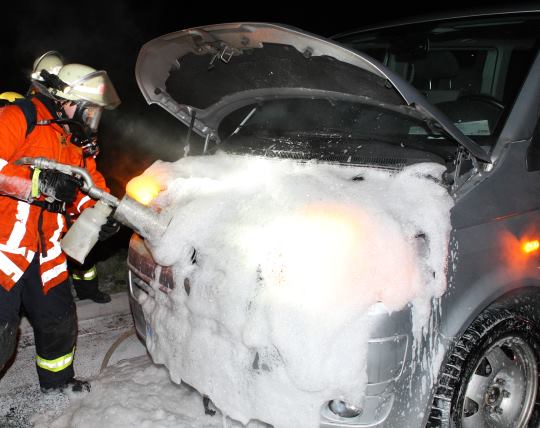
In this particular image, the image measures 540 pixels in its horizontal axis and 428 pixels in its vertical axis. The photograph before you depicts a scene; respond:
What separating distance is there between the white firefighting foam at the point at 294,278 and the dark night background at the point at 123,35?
829cm

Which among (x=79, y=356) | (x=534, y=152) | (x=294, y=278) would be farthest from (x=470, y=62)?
(x=79, y=356)

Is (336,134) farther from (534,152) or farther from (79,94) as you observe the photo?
(79,94)

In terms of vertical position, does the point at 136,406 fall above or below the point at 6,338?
below

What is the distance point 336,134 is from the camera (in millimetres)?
2672

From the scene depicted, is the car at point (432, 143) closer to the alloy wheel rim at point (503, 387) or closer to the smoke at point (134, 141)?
the alloy wheel rim at point (503, 387)

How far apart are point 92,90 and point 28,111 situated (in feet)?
1.48

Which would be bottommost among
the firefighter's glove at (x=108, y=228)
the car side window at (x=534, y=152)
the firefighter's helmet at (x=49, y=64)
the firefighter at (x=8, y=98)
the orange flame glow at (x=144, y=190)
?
the firefighter's glove at (x=108, y=228)

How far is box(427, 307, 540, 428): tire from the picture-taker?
2037 millimetres

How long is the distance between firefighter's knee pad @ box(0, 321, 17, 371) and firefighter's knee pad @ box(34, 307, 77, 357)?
167 mm

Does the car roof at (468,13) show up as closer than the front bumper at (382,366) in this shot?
No

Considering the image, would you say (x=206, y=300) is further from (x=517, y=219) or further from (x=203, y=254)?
(x=517, y=219)

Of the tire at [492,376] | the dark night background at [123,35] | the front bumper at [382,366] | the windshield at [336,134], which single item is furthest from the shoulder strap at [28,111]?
the dark night background at [123,35]

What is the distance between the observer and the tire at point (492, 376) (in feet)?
6.68

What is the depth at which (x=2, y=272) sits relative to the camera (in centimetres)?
267
